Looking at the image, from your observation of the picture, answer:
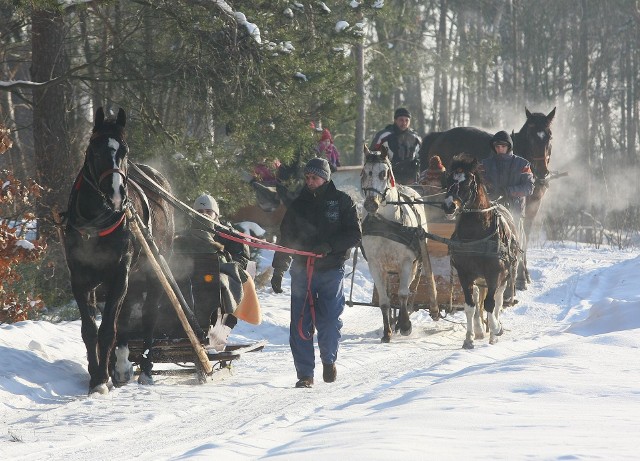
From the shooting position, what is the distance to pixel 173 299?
30.6ft

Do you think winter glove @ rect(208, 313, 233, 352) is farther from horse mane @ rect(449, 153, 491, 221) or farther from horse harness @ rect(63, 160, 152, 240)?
horse mane @ rect(449, 153, 491, 221)

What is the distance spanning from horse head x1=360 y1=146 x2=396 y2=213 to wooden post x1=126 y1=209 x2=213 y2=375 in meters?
3.41

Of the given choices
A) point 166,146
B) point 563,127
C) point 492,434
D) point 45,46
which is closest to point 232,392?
point 492,434

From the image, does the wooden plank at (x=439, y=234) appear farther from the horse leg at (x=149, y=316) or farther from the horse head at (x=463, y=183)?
the horse leg at (x=149, y=316)

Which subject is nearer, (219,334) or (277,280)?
(277,280)

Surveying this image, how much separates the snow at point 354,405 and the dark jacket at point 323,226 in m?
1.09

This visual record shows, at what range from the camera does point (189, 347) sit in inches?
383

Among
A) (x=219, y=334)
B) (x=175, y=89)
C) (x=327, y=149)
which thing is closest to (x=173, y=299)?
(x=219, y=334)

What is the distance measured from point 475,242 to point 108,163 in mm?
5039

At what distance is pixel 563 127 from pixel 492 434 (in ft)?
144

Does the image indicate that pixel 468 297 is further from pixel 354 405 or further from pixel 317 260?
pixel 354 405

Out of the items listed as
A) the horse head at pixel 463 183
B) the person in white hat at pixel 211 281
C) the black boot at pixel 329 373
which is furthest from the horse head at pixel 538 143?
the black boot at pixel 329 373

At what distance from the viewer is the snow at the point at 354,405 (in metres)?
5.66

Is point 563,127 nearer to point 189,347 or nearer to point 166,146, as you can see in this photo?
point 166,146
